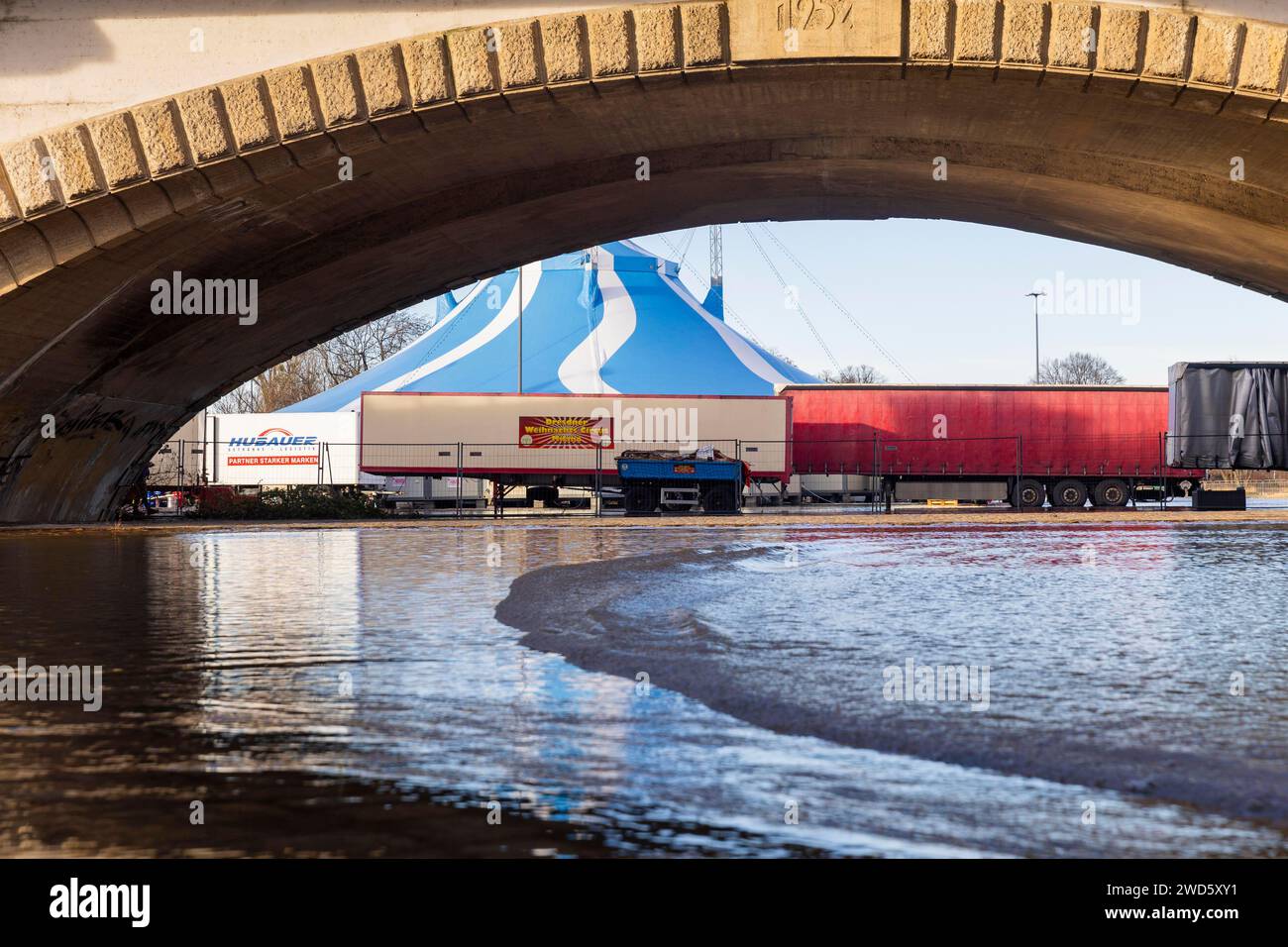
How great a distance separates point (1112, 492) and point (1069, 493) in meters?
1.41

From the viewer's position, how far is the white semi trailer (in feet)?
132

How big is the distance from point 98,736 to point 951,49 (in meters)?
11.5

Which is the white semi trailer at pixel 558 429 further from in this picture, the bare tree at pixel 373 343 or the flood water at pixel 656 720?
the bare tree at pixel 373 343

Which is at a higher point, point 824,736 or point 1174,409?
point 1174,409

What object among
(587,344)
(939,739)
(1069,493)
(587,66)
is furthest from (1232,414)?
(939,739)

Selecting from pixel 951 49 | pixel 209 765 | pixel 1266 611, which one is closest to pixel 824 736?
pixel 209 765

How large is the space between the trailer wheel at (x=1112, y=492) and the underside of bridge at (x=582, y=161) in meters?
19.2

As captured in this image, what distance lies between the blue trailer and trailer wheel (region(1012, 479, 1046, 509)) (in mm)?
10738

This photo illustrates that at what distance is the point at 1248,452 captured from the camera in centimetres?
3481

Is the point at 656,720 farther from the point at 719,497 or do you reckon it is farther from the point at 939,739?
the point at 719,497

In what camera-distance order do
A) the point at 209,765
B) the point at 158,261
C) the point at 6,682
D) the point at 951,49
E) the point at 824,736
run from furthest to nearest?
1. the point at 158,261
2. the point at 951,49
3. the point at 6,682
4. the point at 824,736
5. the point at 209,765

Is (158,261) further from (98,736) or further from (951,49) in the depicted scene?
(98,736)

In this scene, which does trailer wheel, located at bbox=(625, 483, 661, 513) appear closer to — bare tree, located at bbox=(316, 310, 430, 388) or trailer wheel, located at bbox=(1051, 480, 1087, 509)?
trailer wheel, located at bbox=(1051, 480, 1087, 509)
